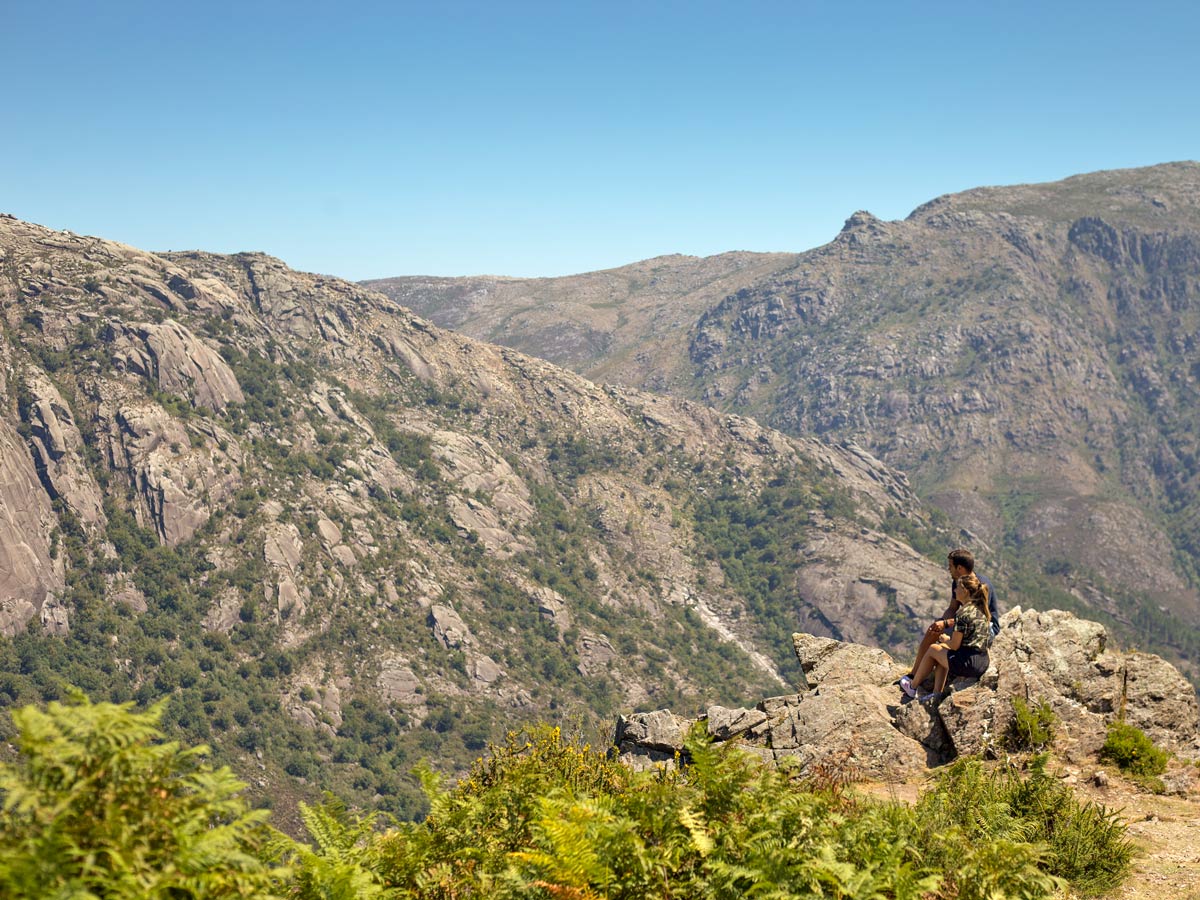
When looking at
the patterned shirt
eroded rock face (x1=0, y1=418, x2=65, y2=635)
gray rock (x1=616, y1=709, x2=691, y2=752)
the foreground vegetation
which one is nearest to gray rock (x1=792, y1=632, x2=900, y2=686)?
the patterned shirt

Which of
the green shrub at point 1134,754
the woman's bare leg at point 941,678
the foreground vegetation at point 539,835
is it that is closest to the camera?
the foreground vegetation at point 539,835

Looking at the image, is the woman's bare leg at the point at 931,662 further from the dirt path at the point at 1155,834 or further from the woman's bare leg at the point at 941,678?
the dirt path at the point at 1155,834

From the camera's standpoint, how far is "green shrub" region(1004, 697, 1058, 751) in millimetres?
14852

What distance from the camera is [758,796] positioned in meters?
8.90

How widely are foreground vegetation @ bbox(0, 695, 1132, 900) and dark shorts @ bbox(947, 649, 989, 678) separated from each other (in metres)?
A: 3.28

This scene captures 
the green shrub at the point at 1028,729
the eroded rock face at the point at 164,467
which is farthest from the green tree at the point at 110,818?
the eroded rock face at the point at 164,467

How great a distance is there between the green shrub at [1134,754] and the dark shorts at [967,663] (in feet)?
7.93

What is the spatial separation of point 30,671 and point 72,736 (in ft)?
620

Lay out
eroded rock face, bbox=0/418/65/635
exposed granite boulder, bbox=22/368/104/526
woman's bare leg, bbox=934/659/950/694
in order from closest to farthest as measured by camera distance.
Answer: woman's bare leg, bbox=934/659/950/694 < eroded rock face, bbox=0/418/65/635 < exposed granite boulder, bbox=22/368/104/526

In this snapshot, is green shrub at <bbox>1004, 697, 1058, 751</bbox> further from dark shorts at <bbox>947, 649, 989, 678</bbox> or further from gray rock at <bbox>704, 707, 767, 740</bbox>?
gray rock at <bbox>704, 707, 767, 740</bbox>

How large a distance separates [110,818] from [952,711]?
47.9 ft

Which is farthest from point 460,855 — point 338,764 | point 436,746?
point 436,746

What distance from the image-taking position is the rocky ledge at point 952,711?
15227 mm

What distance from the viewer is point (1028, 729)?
14.9 m
